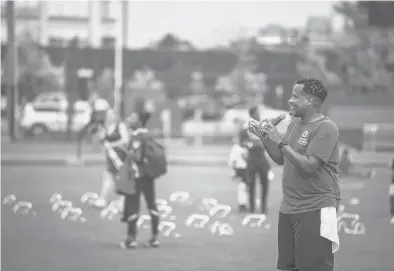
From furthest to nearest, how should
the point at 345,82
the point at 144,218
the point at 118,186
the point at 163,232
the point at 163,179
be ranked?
1. the point at 345,82
2. the point at 163,179
3. the point at 144,218
4. the point at 163,232
5. the point at 118,186

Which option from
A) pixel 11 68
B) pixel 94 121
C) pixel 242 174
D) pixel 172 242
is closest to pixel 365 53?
pixel 11 68

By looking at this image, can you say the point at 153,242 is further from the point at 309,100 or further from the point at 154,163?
the point at 309,100

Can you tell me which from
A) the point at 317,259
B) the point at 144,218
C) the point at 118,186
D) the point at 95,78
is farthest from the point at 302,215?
the point at 95,78

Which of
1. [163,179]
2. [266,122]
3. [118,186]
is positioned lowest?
[163,179]

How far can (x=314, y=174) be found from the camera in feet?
19.0

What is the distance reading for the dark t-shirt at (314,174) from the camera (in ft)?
19.0

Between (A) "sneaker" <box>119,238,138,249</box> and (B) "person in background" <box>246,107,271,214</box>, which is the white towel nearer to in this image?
(A) "sneaker" <box>119,238,138,249</box>

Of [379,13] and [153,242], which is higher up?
[379,13]

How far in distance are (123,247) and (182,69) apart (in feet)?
161

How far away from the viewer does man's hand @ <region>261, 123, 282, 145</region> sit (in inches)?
222

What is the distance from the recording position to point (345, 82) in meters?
50.2

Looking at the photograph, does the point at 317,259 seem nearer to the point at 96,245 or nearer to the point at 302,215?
the point at 302,215

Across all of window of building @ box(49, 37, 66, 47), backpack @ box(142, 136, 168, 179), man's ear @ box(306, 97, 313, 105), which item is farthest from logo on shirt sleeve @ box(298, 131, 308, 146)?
window of building @ box(49, 37, 66, 47)

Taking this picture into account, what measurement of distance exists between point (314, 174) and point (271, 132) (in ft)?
1.37
